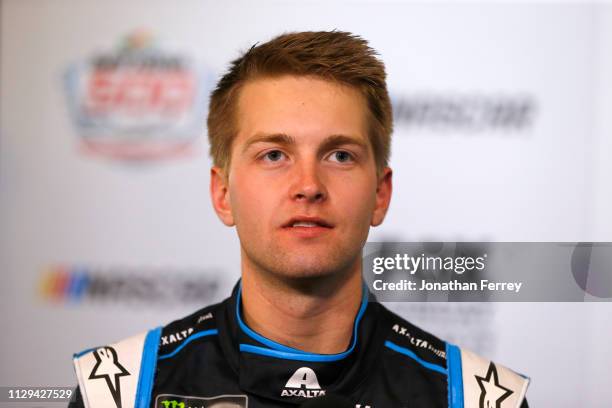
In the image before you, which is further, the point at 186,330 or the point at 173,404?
the point at 186,330

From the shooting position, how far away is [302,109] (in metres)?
1.65

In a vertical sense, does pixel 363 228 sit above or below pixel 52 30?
below

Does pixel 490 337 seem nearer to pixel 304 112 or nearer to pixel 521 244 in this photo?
pixel 521 244

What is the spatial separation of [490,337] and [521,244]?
1.04 feet

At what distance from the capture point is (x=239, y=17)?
2582 mm

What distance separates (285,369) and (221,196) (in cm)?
47

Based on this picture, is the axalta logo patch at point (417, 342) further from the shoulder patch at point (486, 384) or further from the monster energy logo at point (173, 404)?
the monster energy logo at point (173, 404)

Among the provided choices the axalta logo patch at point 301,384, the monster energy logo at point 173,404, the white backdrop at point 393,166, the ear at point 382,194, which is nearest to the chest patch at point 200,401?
the monster energy logo at point 173,404

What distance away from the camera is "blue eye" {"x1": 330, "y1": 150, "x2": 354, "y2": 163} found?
64.7 inches

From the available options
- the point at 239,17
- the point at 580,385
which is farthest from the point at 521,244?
the point at 239,17

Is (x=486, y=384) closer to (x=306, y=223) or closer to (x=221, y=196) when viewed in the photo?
(x=306, y=223)

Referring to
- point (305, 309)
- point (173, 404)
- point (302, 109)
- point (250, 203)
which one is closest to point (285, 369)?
point (305, 309)

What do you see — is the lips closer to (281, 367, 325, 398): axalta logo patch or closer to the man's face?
the man's face

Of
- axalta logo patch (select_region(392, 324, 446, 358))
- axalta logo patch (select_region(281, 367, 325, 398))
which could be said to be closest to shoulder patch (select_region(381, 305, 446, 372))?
axalta logo patch (select_region(392, 324, 446, 358))
